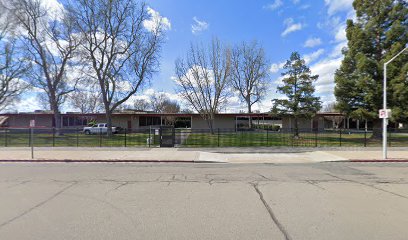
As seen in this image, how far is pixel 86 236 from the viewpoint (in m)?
4.22

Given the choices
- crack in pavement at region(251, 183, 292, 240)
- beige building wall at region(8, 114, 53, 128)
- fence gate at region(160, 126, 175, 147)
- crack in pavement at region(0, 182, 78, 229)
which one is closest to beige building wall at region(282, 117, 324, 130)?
fence gate at region(160, 126, 175, 147)

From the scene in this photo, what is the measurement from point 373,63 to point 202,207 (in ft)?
86.1

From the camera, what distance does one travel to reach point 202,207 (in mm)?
5828

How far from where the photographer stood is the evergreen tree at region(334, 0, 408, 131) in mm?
24438

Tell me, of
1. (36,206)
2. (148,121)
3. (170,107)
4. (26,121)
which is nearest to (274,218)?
(36,206)

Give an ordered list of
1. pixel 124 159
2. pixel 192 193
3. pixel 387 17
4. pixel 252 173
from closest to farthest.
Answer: pixel 192 193 < pixel 252 173 < pixel 124 159 < pixel 387 17

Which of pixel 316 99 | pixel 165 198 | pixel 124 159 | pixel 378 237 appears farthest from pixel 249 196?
pixel 316 99

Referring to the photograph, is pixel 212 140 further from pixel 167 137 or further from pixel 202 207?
pixel 202 207

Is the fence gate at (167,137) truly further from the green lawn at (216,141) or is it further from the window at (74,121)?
the window at (74,121)

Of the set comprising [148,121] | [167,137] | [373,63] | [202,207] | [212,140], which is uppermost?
[373,63]

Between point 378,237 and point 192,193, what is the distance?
164 inches

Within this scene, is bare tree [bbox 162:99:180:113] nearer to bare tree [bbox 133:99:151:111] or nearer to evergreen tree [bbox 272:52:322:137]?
bare tree [bbox 133:99:151:111]

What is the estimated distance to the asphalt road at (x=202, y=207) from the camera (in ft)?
14.4

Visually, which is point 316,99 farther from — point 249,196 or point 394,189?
point 249,196
